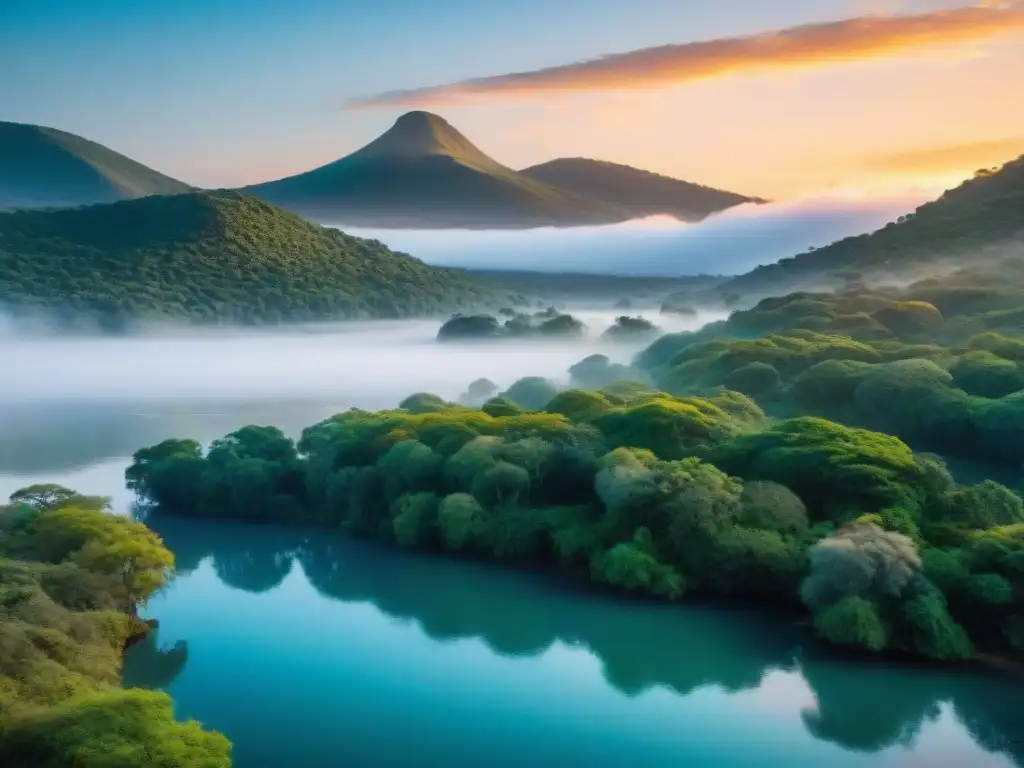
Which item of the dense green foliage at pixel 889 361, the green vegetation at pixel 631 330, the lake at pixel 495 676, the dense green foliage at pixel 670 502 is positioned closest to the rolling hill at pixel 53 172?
the green vegetation at pixel 631 330

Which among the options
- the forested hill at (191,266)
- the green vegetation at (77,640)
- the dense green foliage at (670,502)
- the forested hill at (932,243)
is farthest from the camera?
the forested hill at (932,243)

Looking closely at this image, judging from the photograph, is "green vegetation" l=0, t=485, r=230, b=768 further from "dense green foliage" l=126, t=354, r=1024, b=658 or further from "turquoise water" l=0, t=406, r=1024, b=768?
"dense green foliage" l=126, t=354, r=1024, b=658

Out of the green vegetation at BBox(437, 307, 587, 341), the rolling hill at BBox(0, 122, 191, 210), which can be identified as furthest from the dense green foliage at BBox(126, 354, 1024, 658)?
the rolling hill at BBox(0, 122, 191, 210)

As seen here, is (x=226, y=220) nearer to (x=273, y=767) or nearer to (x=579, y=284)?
(x=579, y=284)

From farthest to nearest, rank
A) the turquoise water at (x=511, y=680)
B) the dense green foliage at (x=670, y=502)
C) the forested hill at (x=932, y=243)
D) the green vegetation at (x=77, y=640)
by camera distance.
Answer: the forested hill at (x=932, y=243) < the dense green foliage at (x=670, y=502) < the turquoise water at (x=511, y=680) < the green vegetation at (x=77, y=640)

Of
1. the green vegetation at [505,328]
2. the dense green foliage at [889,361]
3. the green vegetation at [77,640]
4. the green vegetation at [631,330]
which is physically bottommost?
the green vegetation at [505,328]

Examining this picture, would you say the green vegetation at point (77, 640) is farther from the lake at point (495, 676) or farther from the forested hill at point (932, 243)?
the forested hill at point (932, 243)
